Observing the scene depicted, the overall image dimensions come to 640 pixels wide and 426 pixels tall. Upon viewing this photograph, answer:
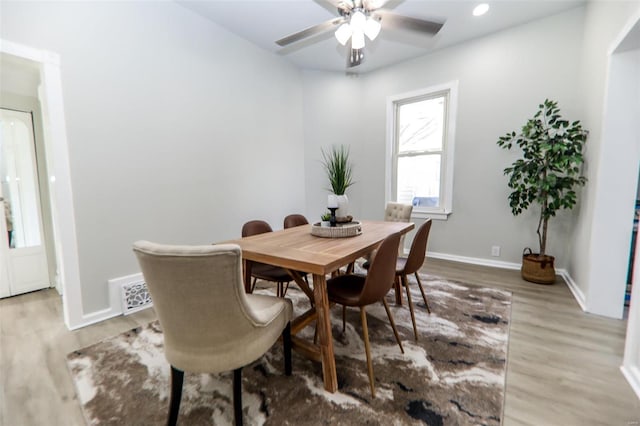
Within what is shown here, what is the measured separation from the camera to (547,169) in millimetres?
2881

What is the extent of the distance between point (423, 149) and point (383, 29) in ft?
5.86

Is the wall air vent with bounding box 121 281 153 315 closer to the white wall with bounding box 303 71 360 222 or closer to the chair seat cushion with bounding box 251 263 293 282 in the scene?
the chair seat cushion with bounding box 251 263 293 282

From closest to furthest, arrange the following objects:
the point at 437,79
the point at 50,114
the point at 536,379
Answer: the point at 536,379, the point at 50,114, the point at 437,79

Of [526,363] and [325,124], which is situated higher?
[325,124]

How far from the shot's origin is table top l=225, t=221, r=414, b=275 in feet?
4.53

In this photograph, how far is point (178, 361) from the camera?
45.7 inches

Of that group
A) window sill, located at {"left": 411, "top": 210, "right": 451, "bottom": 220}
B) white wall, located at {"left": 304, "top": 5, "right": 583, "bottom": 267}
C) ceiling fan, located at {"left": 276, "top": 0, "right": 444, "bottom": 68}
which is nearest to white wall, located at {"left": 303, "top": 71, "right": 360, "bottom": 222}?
white wall, located at {"left": 304, "top": 5, "right": 583, "bottom": 267}

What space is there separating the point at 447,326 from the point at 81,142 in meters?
3.33

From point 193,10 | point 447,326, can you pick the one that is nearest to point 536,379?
point 447,326

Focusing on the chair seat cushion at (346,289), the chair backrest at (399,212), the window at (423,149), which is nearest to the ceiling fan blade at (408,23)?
the chair backrest at (399,212)

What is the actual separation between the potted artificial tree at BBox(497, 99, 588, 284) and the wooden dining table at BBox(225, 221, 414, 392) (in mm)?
2131

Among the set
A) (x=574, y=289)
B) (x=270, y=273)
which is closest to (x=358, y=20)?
(x=270, y=273)

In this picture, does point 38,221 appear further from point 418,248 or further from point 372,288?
point 418,248

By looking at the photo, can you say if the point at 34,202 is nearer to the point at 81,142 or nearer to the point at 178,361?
the point at 81,142
